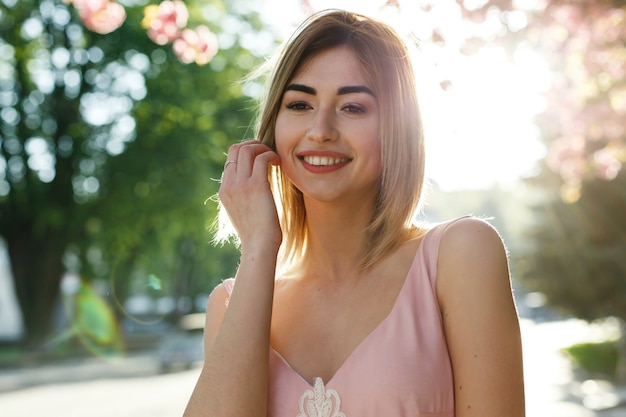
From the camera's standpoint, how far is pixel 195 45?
592cm

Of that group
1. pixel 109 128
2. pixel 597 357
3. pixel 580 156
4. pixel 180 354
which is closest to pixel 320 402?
pixel 580 156

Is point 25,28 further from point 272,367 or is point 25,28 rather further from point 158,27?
point 272,367

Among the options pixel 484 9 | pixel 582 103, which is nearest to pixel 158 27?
pixel 484 9

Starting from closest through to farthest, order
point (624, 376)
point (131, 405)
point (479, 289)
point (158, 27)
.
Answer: point (479, 289), point (158, 27), point (131, 405), point (624, 376)

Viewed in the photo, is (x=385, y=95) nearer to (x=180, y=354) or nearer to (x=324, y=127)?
(x=324, y=127)

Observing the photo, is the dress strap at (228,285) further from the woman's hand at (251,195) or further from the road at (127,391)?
the road at (127,391)

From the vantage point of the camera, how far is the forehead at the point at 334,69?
2.50 metres

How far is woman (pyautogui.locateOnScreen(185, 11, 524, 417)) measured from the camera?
2.15 metres

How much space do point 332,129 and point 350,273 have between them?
1.57 feet

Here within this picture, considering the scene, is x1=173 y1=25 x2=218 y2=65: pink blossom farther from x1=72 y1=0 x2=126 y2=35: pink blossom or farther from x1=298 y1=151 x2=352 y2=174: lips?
x1=298 y1=151 x2=352 y2=174: lips

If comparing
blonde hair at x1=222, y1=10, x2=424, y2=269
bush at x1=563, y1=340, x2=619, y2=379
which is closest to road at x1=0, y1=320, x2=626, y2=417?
bush at x1=563, y1=340, x2=619, y2=379

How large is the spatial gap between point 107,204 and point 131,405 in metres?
7.56

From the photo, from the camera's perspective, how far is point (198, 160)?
21.5 meters

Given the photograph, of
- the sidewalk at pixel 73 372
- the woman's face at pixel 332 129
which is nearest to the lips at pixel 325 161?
the woman's face at pixel 332 129
